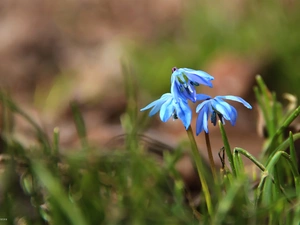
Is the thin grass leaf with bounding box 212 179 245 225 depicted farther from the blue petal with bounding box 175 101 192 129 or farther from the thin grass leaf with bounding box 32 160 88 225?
the thin grass leaf with bounding box 32 160 88 225

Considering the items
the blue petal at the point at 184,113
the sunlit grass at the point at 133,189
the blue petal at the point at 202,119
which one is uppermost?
the blue petal at the point at 184,113

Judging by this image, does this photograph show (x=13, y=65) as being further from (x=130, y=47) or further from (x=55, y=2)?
(x=55, y=2)

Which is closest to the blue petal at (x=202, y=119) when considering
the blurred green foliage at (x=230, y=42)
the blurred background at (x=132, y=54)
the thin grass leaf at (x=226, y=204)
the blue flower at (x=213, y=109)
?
the blue flower at (x=213, y=109)

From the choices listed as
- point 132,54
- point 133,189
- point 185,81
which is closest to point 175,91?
point 185,81

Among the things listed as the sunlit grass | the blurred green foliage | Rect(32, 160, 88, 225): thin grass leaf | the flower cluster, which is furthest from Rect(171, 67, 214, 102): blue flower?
the blurred green foliage

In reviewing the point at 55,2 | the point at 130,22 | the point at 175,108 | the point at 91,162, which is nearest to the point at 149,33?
the point at 130,22

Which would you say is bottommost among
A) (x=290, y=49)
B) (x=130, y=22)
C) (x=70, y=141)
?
(x=70, y=141)

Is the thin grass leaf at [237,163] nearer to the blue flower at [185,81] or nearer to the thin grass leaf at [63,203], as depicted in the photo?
the blue flower at [185,81]
